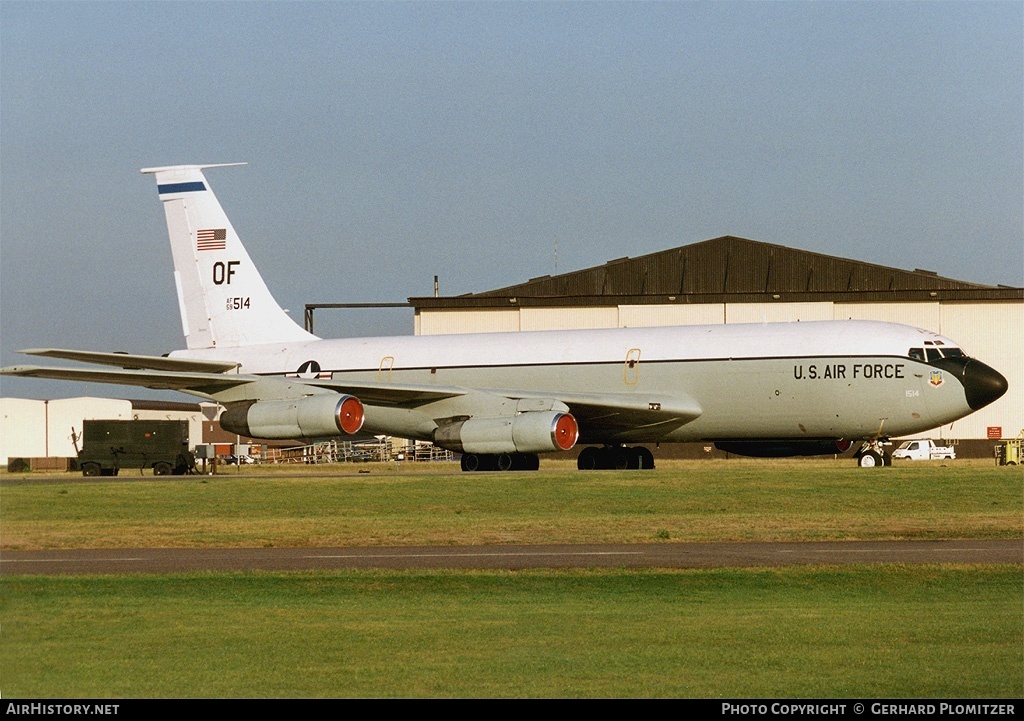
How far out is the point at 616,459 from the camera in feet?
147

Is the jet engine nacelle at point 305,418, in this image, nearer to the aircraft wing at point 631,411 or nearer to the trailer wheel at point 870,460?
the aircraft wing at point 631,411

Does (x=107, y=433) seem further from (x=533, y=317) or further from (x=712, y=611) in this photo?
(x=712, y=611)

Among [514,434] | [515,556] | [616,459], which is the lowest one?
[515,556]

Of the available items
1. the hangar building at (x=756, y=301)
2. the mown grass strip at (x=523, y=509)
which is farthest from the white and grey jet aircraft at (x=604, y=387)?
the hangar building at (x=756, y=301)

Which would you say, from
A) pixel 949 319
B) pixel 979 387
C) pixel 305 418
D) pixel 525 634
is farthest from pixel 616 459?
pixel 525 634

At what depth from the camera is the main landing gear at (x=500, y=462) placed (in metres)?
41.6

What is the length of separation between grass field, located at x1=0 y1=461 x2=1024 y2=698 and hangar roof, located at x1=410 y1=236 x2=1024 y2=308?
4605 centimetres

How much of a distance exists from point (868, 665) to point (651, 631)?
240cm

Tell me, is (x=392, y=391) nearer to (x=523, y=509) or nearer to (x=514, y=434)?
(x=514, y=434)

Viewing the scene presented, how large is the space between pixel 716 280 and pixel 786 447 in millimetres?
32648

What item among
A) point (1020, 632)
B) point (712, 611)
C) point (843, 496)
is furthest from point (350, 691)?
point (843, 496)

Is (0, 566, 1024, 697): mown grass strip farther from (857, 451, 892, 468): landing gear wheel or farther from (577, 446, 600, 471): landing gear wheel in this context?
(577, 446, 600, 471): landing gear wheel

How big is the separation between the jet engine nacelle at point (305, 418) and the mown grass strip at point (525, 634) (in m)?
22.2

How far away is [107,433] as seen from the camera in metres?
54.5
